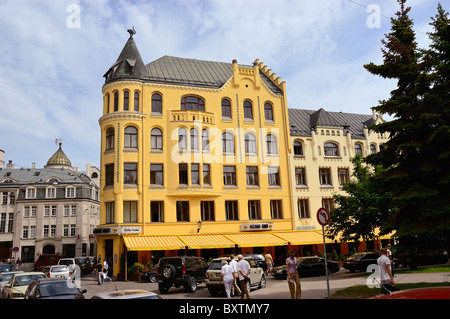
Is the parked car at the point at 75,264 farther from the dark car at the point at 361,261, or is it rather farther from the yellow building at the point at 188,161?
the dark car at the point at 361,261

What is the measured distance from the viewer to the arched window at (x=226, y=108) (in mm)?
37625

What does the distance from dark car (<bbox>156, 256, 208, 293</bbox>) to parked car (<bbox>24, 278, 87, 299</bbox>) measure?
7423 mm

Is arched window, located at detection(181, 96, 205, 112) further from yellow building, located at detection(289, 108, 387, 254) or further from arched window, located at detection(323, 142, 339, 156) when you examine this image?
arched window, located at detection(323, 142, 339, 156)

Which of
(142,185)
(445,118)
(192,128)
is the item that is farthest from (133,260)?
(445,118)

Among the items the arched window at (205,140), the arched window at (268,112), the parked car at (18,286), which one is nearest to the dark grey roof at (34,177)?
the arched window at (205,140)

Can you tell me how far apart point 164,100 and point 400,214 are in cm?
2573

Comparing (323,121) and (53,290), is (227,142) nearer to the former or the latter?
(323,121)

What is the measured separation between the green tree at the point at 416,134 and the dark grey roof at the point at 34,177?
60.9m

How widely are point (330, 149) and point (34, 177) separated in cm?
5298

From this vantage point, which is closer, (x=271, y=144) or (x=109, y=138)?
(x=109, y=138)

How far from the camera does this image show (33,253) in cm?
6066

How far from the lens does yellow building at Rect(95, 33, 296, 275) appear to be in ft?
108

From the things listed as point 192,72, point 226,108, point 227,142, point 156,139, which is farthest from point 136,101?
point 227,142

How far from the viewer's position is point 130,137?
34.2m
